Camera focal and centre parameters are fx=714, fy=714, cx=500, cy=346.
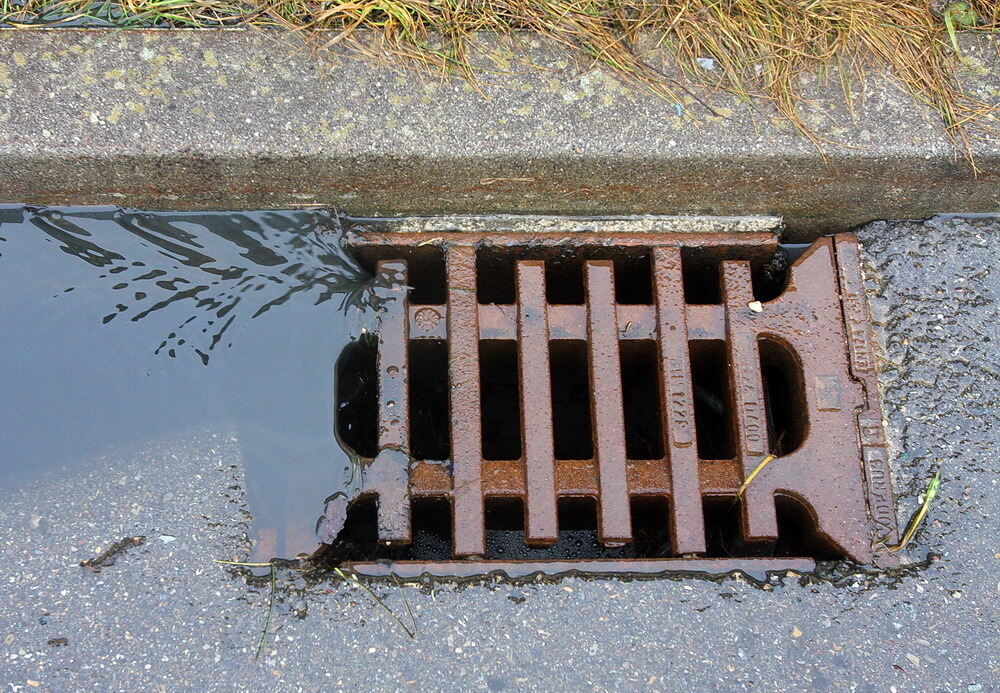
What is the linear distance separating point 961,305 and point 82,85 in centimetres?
217

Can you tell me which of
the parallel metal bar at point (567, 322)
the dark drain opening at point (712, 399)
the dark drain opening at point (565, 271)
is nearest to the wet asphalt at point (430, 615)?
the dark drain opening at point (712, 399)

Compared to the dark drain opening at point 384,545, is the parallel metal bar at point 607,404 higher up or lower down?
higher up

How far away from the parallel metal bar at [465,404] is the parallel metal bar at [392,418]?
0.11 metres

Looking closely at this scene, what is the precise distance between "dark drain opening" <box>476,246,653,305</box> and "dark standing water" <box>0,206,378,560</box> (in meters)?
0.37

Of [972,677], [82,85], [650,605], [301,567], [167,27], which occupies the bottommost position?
[972,677]

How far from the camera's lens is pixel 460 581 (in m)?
1.55

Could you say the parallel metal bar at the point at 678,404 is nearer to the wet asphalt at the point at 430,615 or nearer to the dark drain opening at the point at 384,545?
the wet asphalt at the point at 430,615

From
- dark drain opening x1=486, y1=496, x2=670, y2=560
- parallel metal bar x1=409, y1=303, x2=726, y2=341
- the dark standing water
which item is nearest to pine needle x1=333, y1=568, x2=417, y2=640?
the dark standing water

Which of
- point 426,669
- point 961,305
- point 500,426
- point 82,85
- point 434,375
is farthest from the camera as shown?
point 500,426

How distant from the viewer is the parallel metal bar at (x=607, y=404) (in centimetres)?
163

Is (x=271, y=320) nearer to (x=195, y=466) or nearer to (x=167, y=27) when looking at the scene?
(x=195, y=466)

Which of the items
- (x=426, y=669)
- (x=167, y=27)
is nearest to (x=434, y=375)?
(x=426, y=669)

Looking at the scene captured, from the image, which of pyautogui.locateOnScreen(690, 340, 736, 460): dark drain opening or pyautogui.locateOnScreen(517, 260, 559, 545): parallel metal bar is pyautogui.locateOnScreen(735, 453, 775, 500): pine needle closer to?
pyautogui.locateOnScreen(690, 340, 736, 460): dark drain opening

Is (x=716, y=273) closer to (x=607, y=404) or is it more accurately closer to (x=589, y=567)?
(x=607, y=404)
